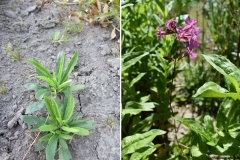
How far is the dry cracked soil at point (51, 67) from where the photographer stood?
5.36 ft

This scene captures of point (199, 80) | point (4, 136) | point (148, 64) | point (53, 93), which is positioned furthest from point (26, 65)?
point (199, 80)

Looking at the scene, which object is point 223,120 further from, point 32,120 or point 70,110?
point 32,120

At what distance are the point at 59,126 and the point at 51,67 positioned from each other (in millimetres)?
439

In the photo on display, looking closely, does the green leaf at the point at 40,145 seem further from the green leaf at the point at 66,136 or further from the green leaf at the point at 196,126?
the green leaf at the point at 196,126

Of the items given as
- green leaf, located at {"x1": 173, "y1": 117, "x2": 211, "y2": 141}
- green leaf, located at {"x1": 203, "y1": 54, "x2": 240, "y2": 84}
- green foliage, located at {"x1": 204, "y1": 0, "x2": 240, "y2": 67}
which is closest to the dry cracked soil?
green leaf, located at {"x1": 173, "y1": 117, "x2": 211, "y2": 141}

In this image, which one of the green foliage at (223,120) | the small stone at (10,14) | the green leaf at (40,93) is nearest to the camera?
the green foliage at (223,120)

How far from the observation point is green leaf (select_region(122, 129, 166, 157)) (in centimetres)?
157

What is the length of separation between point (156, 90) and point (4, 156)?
924 millimetres

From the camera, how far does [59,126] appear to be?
159 centimetres

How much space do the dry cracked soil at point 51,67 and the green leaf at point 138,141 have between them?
45 millimetres

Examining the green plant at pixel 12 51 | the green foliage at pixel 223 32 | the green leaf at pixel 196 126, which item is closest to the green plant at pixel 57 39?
the green plant at pixel 12 51

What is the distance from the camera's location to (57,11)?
2.30m

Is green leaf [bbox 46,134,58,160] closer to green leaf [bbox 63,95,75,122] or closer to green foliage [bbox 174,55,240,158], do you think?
green leaf [bbox 63,95,75,122]

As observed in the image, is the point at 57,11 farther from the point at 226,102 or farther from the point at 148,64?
the point at 226,102
